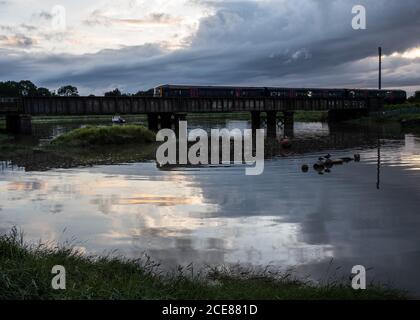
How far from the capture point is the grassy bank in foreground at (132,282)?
30.7 ft

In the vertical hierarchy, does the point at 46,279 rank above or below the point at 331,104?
below

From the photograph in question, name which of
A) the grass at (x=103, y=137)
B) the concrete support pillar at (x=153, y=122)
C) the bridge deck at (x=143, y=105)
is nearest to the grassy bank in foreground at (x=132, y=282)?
the grass at (x=103, y=137)

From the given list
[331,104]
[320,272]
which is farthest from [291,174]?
[331,104]

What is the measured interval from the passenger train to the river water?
2163 inches

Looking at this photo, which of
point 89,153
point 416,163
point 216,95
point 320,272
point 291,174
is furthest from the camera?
point 216,95

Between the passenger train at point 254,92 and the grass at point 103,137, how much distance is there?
26.1m

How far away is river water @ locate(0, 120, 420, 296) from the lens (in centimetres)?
1508

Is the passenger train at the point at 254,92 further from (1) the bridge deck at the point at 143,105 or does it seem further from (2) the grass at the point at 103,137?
(2) the grass at the point at 103,137

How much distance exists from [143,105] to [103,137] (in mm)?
22821

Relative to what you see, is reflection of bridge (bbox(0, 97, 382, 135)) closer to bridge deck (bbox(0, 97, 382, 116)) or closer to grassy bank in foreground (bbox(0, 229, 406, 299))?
bridge deck (bbox(0, 97, 382, 116))
